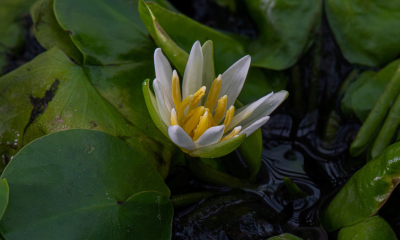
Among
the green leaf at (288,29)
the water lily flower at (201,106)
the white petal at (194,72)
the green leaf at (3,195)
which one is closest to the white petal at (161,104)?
the water lily flower at (201,106)

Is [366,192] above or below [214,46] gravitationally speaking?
below

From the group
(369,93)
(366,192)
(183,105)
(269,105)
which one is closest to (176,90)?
(183,105)

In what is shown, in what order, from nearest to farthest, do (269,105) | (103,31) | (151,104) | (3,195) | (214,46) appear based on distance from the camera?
(3,195) < (151,104) < (269,105) < (103,31) < (214,46)

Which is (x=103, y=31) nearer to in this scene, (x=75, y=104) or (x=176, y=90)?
(x=75, y=104)

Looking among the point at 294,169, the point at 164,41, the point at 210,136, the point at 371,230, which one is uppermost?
the point at 164,41

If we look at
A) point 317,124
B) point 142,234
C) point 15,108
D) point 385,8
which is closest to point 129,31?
point 15,108

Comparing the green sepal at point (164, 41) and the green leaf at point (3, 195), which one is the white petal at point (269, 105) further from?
the green leaf at point (3, 195)
